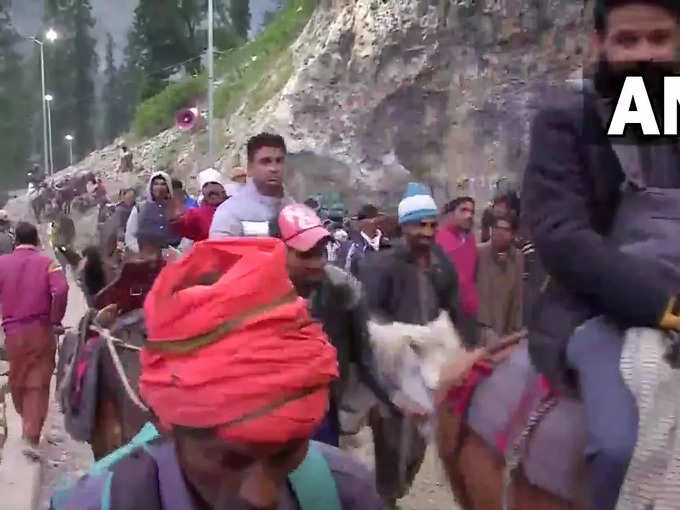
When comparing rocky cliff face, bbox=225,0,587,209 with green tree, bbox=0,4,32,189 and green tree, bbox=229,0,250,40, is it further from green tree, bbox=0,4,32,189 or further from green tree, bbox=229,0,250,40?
green tree, bbox=0,4,32,189

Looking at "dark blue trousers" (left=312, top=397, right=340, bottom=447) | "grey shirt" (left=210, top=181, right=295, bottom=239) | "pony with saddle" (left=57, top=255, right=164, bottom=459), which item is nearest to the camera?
"dark blue trousers" (left=312, top=397, right=340, bottom=447)

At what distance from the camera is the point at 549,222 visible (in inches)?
119

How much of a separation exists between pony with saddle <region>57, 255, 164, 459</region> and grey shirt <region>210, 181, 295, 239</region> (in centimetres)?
55

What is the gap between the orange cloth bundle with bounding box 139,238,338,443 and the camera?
6.40 feet

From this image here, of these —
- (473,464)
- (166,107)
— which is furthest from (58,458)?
(166,107)

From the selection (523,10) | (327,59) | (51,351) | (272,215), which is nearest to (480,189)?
(523,10)

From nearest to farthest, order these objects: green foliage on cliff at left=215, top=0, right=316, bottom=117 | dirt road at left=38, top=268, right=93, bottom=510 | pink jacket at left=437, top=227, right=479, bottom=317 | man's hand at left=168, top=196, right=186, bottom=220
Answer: man's hand at left=168, top=196, right=186, bottom=220
dirt road at left=38, top=268, right=93, bottom=510
pink jacket at left=437, top=227, right=479, bottom=317
green foliage on cliff at left=215, top=0, right=316, bottom=117

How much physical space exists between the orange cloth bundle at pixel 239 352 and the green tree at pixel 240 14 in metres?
57.2

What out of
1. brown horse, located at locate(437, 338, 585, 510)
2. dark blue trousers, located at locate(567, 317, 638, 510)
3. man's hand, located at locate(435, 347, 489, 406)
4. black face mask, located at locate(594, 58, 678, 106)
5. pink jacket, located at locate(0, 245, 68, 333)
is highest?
black face mask, located at locate(594, 58, 678, 106)

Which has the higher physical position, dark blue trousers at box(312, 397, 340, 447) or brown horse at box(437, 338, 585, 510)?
brown horse at box(437, 338, 585, 510)

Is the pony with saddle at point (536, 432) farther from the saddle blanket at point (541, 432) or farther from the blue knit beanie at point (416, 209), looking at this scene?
the blue knit beanie at point (416, 209)

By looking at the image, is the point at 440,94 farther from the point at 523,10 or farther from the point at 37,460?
the point at 37,460

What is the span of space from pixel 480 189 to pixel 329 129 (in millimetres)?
4290

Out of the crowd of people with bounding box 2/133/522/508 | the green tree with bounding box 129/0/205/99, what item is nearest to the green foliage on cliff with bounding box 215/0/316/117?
the green tree with bounding box 129/0/205/99
